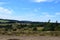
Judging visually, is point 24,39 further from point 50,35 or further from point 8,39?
point 50,35

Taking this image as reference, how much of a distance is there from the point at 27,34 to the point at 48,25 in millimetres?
11593

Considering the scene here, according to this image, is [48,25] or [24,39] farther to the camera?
[48,25]

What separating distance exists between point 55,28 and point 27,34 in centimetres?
919

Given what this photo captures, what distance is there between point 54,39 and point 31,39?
368cm

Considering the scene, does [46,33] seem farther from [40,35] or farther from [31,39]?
[31,39]

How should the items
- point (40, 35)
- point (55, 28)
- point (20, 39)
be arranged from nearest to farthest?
1. point (20, 39)
2. point (40, 35)
3. point (55, 28)

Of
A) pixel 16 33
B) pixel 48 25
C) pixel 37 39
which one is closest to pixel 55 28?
pixel 48 25

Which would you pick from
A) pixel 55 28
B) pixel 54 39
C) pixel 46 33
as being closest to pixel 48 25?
pixel 55 28

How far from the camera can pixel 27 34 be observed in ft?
131

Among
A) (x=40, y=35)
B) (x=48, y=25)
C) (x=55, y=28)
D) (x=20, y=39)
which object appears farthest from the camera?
(x=48, y=25)

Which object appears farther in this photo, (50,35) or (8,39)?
(50,35)

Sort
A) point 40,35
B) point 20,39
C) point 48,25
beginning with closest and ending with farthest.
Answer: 1. point 20,39
2. point 40,35
3. point 48,25

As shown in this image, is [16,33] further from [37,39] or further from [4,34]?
[37,39]

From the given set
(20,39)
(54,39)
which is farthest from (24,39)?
(54,39)
